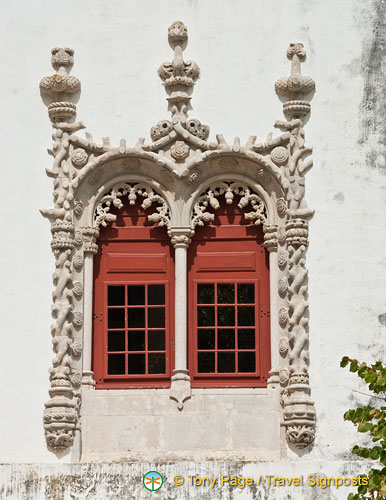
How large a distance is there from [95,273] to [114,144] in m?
1.55

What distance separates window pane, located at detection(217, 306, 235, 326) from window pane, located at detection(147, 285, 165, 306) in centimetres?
69

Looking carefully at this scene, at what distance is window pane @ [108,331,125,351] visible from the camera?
18094mm

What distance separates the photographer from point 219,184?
60.5ft

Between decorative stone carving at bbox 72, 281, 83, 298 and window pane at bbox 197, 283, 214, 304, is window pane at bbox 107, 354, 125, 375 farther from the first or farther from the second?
window pane at bbox 197, 283, 214, 304

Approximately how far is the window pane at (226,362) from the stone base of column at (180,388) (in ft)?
1.42

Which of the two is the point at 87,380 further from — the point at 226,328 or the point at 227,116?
the point at 227,116

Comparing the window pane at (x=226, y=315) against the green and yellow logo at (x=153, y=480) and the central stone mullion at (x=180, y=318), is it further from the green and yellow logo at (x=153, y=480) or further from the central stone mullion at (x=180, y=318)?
the green and yellow logo at (x=153, y=480)

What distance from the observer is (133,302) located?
18.2m

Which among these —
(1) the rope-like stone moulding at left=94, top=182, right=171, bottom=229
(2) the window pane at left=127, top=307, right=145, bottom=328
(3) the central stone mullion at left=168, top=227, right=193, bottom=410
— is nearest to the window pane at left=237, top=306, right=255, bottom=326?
(3) the central stone mullion at left=168, top=227, right=193, bottom=410

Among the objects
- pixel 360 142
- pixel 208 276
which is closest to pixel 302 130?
pixel 360 142

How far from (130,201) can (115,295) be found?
1136 millimetres

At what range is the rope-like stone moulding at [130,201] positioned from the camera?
1830 cm

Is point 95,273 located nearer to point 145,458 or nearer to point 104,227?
point 104,227

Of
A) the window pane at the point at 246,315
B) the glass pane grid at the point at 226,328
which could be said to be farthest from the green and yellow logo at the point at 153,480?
the window pane at the point at 246,315
